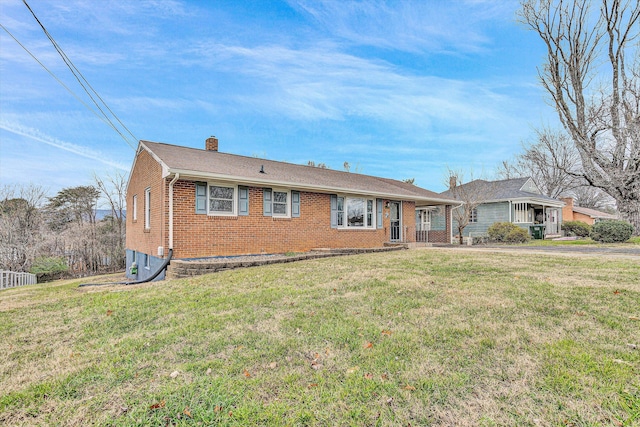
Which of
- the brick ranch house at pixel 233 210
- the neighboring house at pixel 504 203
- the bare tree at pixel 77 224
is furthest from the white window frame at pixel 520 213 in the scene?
the bare tree at pixel 77 224

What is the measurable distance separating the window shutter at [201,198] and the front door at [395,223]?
928cm

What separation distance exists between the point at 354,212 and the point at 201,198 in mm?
6749

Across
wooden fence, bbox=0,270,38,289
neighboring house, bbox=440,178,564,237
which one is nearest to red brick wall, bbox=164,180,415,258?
wooden fence, bbox=0,270,38,289

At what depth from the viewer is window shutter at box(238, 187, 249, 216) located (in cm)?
1088

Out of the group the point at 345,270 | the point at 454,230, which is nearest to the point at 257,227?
the point at 345,270

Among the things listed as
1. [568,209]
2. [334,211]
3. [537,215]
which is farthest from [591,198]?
[334,211]

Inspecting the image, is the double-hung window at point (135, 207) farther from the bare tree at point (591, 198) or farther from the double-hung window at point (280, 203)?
the bare tree at point (591, 198)

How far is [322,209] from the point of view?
13109mm

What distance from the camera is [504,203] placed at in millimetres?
23391

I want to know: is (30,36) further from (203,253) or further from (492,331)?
(492,331)

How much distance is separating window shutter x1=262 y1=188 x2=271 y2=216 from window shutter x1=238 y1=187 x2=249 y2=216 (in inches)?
24.6

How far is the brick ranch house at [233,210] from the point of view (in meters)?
9.86

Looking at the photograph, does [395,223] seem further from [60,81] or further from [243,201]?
[60,81]

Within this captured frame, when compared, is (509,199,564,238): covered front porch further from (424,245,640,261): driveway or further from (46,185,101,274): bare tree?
(46,185,101,274): bare tree
